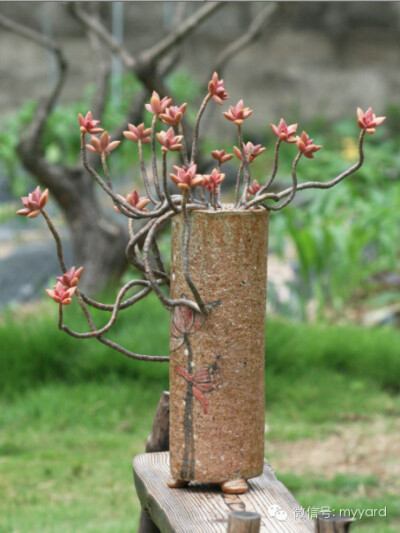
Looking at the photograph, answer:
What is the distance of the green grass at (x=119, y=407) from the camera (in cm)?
358

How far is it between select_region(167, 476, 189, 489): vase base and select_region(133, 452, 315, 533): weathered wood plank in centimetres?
1

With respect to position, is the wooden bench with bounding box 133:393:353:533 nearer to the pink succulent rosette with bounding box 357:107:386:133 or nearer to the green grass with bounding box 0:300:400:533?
the pink succulent rosette with bounding box 357:107:386:133

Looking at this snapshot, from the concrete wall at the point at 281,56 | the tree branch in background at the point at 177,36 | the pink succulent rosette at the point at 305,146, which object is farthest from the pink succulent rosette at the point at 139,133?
the concrete wall at the point at 281,56

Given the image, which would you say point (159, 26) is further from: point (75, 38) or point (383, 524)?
point (383, 524)

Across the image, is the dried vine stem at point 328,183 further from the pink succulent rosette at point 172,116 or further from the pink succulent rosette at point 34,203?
the pink succulent rosette at point 34,203

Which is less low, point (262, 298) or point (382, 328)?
point (262, 298)

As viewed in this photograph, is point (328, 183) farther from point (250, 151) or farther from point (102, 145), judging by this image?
point (102, 145)

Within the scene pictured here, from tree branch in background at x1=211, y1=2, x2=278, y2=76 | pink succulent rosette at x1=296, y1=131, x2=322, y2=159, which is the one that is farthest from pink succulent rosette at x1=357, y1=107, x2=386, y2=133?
tree branch in background at x1=211, y1=2, x2=278, y2=76

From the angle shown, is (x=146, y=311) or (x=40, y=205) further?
(x=146, y=311)

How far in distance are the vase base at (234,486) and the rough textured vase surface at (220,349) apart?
11 mm

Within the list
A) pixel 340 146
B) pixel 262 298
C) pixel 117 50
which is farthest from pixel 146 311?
pixel 340 146

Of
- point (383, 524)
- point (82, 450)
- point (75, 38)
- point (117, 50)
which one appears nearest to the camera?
point (383, 524)

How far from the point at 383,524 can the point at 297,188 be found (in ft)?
6.51

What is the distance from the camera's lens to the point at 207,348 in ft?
5.93
